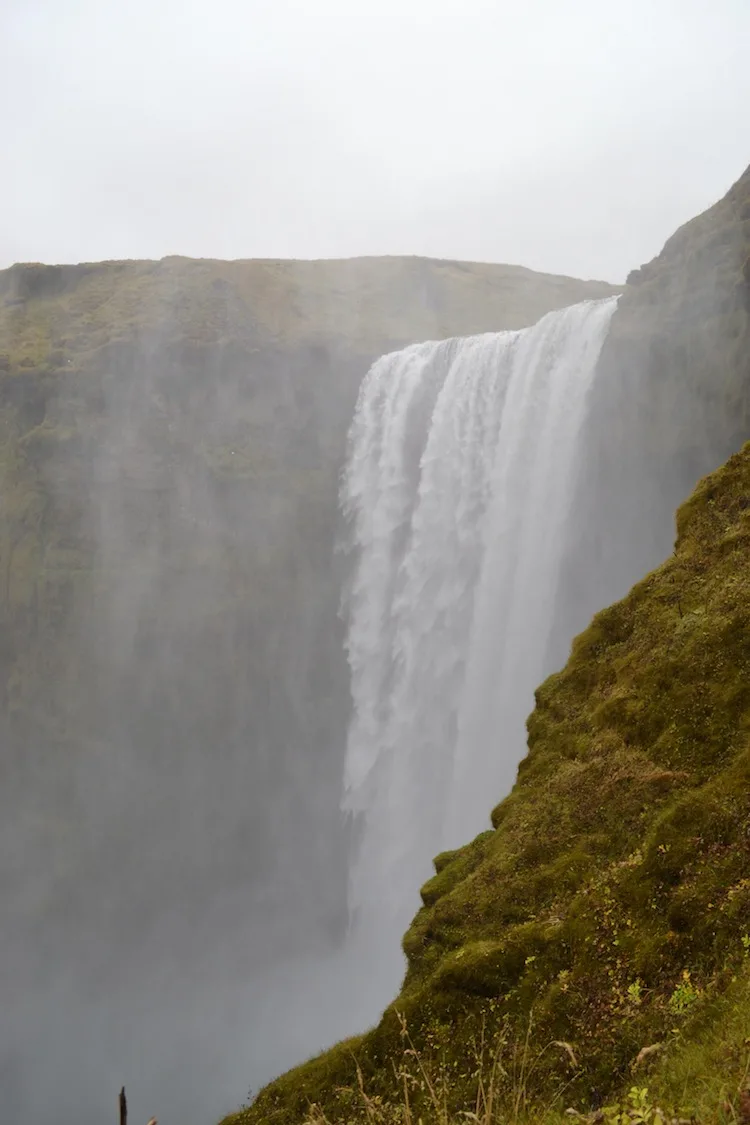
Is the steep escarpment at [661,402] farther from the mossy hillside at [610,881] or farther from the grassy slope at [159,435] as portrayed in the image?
the grassy slope at [159,435]

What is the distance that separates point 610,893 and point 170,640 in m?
36.4

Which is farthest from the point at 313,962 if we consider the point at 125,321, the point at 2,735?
the point at 125,321

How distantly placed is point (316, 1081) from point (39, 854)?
3788cm

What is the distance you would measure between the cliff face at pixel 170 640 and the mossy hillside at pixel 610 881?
3021cm

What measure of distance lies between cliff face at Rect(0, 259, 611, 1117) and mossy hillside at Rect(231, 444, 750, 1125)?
1190 inches

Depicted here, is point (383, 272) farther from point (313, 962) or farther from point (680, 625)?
point (680, 625)

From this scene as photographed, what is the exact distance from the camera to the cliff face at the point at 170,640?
3850cm

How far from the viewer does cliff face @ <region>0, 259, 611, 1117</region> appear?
38500 mm

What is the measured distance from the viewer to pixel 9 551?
41.0 m

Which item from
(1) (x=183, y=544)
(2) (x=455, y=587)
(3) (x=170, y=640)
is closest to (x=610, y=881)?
(2) (x=455, y=587)

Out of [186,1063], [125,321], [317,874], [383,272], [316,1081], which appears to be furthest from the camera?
[383,272]

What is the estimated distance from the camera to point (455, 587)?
32.0 m

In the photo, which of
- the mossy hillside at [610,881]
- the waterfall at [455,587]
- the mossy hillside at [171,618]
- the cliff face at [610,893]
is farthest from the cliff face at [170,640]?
the mossy hillside at [610,881]

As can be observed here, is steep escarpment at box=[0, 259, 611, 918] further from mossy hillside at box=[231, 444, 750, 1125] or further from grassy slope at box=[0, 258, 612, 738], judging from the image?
mossy hillside at box=[231, 444, 750, 1125]
